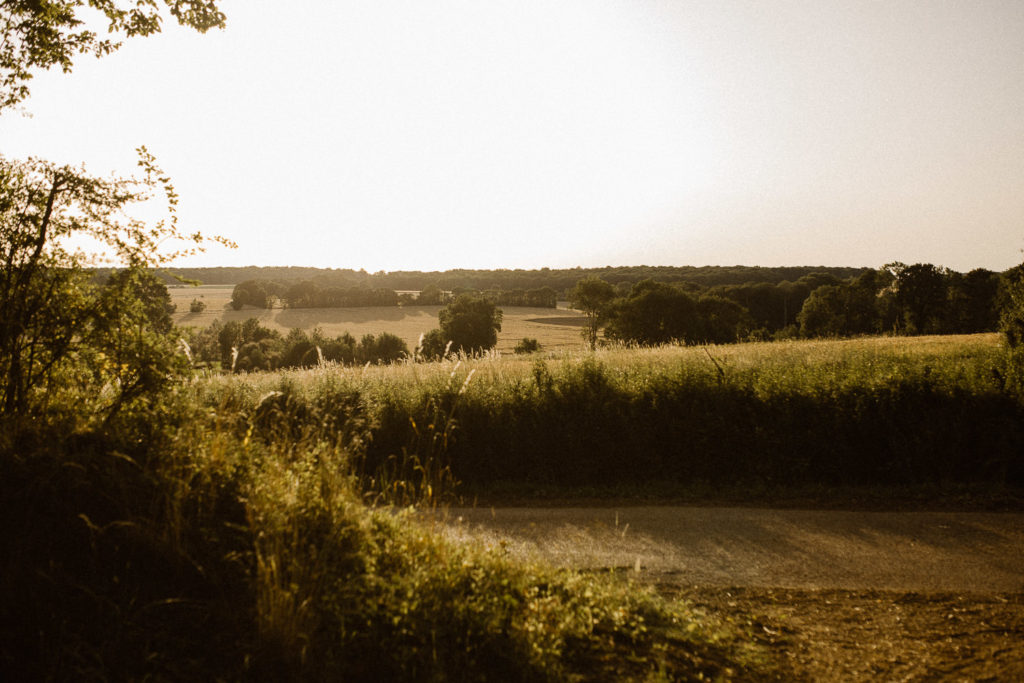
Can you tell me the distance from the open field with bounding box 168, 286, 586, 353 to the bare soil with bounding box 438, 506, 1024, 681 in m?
39.0

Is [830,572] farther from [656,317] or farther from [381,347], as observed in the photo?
[656,317]

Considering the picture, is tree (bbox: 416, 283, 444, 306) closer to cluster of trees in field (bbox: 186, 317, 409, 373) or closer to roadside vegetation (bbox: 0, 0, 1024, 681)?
cluster of trees in field (bbox: 186, 317, 409, 373)

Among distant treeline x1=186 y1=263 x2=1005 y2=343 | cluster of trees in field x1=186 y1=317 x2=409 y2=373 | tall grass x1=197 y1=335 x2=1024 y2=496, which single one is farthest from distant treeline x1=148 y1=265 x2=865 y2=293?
tall grass x1=197 y1=335 x2=1024 y2=496

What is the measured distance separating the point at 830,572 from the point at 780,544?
0.68 meters

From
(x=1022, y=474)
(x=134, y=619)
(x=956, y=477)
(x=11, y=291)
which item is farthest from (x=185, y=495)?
(x=1022, y=474)

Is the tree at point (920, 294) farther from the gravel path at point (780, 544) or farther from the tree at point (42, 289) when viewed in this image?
the tree at point (42, 289)

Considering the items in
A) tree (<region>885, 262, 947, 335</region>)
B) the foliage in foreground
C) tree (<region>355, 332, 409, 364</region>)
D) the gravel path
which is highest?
tree (<region>885, 262, 947, 335</region>)

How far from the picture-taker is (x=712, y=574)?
521 cm

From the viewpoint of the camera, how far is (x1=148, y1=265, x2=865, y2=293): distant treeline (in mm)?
70188

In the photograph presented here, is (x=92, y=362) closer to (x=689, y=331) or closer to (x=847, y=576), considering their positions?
(x=847, y=576)

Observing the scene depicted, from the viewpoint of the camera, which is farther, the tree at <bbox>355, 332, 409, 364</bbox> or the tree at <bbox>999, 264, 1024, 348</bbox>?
the tree at <bbox>355, 332, 409, 364</bbox>

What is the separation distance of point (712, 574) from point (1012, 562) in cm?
291

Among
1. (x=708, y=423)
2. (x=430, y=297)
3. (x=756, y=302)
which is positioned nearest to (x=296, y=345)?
(x=430, y=297)

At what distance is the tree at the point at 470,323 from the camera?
48.1 metres
